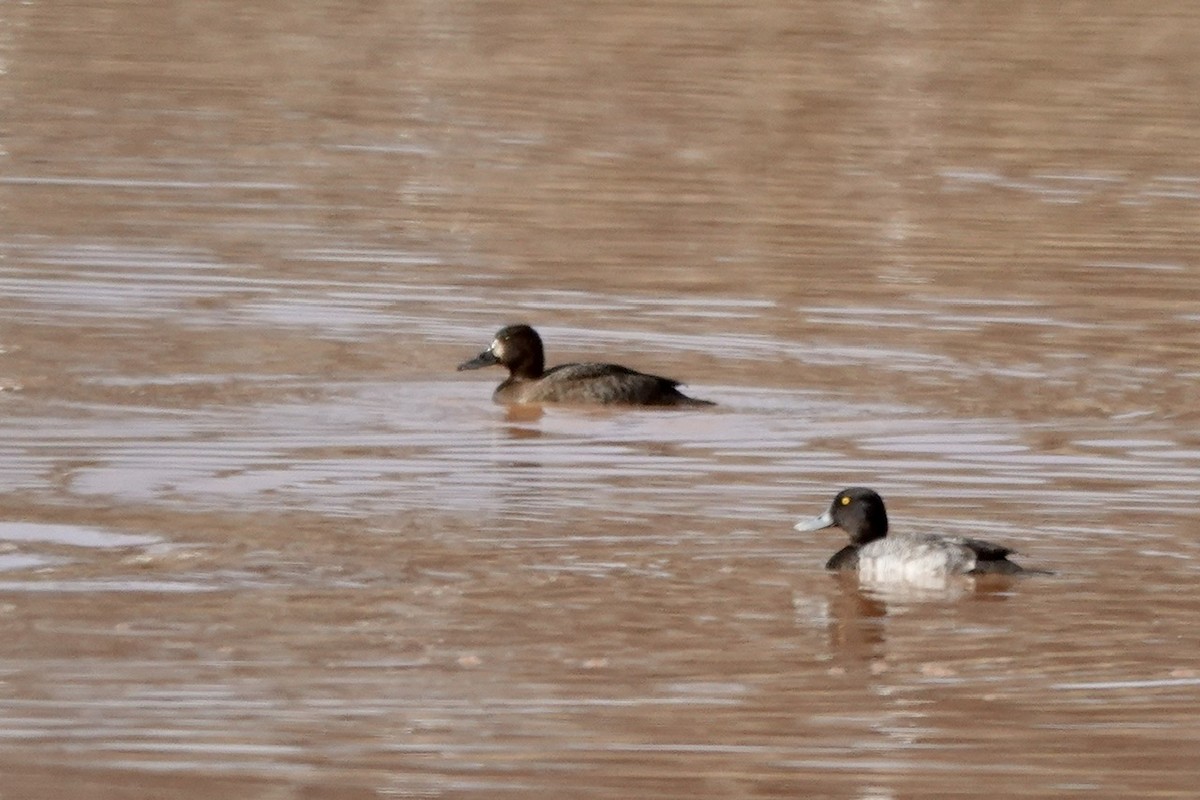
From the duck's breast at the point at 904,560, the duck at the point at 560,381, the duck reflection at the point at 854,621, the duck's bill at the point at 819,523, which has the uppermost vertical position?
the duck at the point at 560,381

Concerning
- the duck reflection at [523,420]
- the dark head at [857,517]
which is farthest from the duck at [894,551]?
the duck reflection at [523,420]

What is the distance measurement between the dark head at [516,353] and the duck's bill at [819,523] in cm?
371

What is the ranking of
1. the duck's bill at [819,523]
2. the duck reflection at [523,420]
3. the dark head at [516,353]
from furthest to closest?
the dark head at [516,353] → the duck reflection at [523,420] → the duck's bill at [819,523]

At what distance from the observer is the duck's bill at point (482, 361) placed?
14.6m

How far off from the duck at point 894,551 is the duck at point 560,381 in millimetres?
3076

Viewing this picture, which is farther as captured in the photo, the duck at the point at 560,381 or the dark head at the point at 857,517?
the duck at the point at 560,381

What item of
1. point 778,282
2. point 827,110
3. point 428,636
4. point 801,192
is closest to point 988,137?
point 827,110

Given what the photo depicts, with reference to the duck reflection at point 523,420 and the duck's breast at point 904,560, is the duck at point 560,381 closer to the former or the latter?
the duck reflection at point 523,420

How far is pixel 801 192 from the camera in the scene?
21234 millimetres

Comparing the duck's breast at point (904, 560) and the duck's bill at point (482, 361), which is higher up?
the duck's bill at point (482, 361)

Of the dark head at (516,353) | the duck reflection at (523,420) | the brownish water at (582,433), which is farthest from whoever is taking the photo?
the dark head at (516,353)

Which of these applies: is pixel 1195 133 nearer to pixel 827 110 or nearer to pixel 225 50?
pixel 827 110

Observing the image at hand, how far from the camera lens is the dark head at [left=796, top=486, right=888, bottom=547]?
1072cm

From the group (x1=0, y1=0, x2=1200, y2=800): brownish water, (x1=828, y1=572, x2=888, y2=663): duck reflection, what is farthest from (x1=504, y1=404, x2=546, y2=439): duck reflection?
(x1=828, y1=572, x2=888, y2=663): duck reflection
